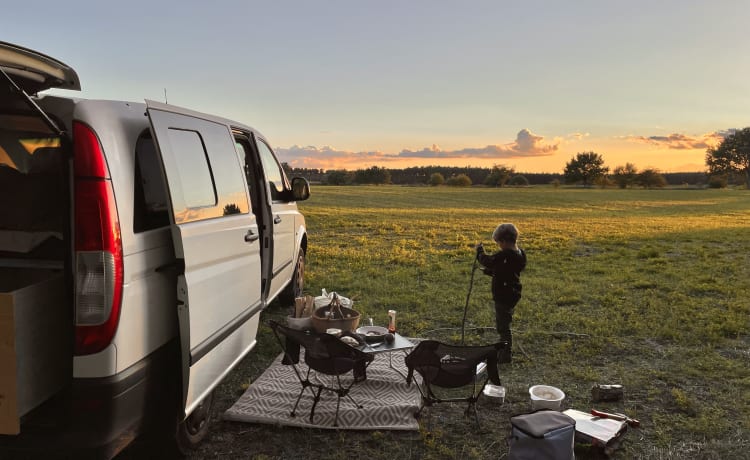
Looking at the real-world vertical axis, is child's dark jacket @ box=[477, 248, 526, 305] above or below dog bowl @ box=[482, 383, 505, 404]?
above

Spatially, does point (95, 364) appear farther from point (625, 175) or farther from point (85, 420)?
point (625, 175)

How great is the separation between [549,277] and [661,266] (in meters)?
2.97

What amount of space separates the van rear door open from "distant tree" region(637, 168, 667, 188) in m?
77.9

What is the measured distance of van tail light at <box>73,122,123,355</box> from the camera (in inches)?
92.7

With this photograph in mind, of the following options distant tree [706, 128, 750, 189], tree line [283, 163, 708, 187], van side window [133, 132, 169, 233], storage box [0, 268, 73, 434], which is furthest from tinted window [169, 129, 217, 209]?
distant tree [706, 128, 750, 189]

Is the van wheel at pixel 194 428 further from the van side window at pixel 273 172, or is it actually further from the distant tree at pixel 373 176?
the distant tree at pixel 373 176

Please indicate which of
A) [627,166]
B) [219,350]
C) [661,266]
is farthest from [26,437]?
[627,166]

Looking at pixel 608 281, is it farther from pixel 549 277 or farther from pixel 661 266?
pixel 661 266

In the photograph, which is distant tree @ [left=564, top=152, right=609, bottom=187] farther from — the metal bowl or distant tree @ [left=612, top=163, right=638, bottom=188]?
the metal bowl

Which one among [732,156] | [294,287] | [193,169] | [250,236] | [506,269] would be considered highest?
[732,156]

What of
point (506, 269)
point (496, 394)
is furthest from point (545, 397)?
point (506, 269)

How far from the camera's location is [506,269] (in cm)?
525

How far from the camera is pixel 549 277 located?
10078mm

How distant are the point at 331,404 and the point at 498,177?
71959mm
